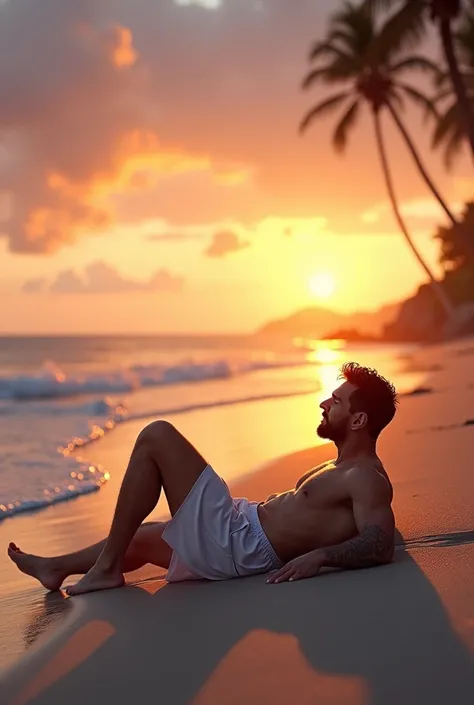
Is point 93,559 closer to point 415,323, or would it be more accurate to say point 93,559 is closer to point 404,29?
point 404,29

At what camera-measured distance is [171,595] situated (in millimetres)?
Result: 3885

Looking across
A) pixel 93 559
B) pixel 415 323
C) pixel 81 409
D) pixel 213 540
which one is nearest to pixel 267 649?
pixel 213 540

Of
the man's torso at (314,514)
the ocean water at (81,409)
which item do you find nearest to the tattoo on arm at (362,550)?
the man's torso at (314,514)

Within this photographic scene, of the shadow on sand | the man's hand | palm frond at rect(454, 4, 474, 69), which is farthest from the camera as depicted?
palm frond at rect(454, 4, 474, 69)

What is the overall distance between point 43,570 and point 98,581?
1.21 ft

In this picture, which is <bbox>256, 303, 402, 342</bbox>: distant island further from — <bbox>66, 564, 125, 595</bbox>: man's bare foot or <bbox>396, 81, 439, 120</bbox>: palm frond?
<bbox>66, 564, 125, 595</bbox>: man's bare foot

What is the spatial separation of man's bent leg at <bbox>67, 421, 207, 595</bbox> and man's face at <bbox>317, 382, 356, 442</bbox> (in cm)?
Result: 68

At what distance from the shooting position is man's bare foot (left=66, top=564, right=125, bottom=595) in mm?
4090

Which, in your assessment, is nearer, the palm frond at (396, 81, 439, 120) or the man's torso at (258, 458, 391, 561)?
the man's torso at (258, 458, 391, 561)

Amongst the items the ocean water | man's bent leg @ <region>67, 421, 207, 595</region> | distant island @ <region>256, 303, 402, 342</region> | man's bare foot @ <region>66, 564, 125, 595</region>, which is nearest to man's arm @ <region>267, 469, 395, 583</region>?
man's bent leg @ <region>67, 421, 207, 595</region>

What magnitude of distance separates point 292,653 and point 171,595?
1.16 m

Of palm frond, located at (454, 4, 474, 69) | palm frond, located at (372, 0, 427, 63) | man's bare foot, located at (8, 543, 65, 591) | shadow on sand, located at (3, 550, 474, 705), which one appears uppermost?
palm frond, located at (454, 4, 474, 69)

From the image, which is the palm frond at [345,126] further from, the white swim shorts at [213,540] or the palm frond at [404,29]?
the white swim shorts at [213,540]

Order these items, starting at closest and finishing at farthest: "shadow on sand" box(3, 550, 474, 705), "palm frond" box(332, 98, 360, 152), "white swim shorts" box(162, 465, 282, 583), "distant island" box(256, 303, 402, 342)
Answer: "shadow on sand" box(3, 550, 474, 705) → "white swim shorts" box(162, 465, 282, 583) → "palm frond" box(332, 98, 360, 152) → "distant island" box(256, 303, 402, 342)
